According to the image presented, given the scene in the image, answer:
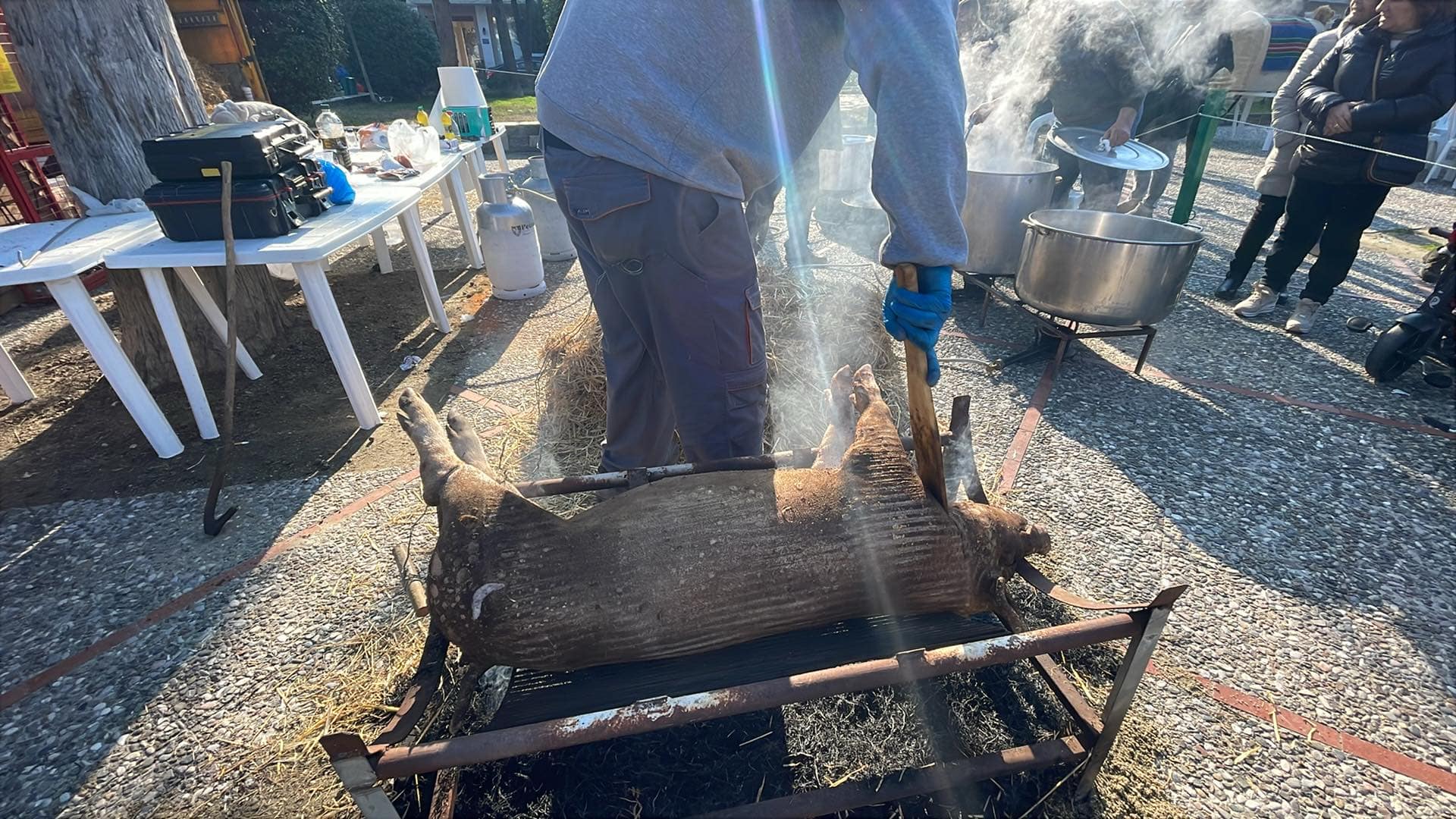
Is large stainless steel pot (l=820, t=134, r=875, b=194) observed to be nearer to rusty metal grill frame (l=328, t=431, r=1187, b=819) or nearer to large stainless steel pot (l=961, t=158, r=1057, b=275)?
large stainless steel pot (l=961, t=158, r=1057, b=275)

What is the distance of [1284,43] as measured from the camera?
11828 mm

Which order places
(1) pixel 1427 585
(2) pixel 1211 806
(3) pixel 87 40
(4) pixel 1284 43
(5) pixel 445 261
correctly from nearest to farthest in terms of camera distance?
(2) pixel 1211 806 < (1) pixel 1427 585 < (3) pixel 87 40 < (5) pixel 445 261 < (4) pixel 1284 43

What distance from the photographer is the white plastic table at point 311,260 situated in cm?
327

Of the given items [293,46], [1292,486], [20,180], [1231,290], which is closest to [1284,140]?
[1231,290]

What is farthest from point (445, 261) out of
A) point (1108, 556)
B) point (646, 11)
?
point (1108, 556)

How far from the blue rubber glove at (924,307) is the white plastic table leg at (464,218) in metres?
5.47

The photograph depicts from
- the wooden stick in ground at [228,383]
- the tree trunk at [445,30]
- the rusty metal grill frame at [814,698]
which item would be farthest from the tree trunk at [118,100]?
the tree trunk at [445,30]

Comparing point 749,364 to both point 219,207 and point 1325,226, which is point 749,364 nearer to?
point 219,207

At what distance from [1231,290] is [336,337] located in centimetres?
731

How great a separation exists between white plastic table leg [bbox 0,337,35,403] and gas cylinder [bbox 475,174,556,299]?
3.26 meters

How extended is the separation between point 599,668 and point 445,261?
637cm

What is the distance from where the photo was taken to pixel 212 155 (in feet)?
10.9

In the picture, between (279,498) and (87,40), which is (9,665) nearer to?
(279,498)

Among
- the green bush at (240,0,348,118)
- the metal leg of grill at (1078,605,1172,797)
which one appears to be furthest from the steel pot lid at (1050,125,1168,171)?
the green bush at (240,0,348,118)
